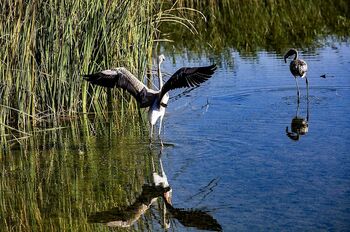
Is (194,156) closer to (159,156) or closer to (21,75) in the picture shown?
(159,156)

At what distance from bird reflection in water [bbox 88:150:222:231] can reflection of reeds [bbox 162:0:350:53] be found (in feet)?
22.0

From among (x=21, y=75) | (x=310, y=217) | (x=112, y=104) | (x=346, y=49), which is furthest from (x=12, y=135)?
(x=346, y=49)

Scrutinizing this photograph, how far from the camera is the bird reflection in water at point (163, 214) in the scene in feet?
18.6

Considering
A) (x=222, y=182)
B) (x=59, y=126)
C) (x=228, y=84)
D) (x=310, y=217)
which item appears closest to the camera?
(x=310, y=217)

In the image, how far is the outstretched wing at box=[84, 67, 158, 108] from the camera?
25.7ft

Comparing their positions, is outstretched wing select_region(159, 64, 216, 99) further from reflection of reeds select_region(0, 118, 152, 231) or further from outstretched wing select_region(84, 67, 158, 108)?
reflection of reeds select_region(0, 118, 152, 231)

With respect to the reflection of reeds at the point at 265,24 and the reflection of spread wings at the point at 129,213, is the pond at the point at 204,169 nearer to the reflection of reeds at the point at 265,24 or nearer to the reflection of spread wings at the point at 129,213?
the reflection of spread wings at the point at 129,213

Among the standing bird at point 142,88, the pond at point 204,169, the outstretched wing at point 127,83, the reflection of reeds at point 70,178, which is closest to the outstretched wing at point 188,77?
the standing bird at point 142,88

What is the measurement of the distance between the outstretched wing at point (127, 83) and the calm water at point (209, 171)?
0.49 meters

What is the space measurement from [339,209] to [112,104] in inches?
174

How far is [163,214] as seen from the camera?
234 inches

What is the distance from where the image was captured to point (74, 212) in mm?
6156

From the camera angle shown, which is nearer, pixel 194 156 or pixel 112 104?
pixel 194 156

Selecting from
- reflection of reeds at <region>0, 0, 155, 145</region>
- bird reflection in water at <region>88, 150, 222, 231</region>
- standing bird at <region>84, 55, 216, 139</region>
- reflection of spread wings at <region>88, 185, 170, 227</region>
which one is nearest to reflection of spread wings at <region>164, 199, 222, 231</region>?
bird reflection in water at <region>88, 150, 222, 231</region>
